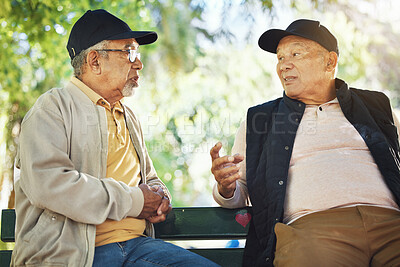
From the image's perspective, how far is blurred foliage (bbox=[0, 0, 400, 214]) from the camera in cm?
498

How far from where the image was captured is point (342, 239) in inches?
89.4

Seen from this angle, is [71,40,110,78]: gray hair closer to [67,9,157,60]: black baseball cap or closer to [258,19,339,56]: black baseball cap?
[67,9,157,60]: black baseball cap

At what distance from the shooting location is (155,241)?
244cm

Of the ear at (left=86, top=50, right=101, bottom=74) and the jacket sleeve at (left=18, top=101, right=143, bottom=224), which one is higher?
the ear at (left=86, top=50, right=101, bottom=74)

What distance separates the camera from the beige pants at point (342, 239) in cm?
221

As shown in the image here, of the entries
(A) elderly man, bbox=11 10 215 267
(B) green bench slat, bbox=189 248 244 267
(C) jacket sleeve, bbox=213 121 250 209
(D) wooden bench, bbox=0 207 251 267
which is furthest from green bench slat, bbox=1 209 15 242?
(C) jacket sleeve, bbox=213 121 250 209

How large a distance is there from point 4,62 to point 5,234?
3.22 metres

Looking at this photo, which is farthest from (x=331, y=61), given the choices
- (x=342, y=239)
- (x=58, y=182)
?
(x=58, y=182)

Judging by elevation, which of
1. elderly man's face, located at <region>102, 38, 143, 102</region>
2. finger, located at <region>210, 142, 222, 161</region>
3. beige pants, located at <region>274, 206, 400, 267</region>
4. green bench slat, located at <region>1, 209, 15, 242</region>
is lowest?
green bench slat, located at <region>1, 209, 15, 242</region>

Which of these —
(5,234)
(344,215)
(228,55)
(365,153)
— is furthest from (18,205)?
(228,55)

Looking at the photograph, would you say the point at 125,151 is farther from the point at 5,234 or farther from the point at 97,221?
the point at 5,234

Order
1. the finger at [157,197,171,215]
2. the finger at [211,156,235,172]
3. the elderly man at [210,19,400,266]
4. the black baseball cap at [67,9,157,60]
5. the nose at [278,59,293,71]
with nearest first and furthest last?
the elderly man at [210,19,400,266], the finger at [211,156,235,172], the finger at [157,197,171,215], the black baseball cap at [67,9,157,60], the nose at [278,59,293,71]

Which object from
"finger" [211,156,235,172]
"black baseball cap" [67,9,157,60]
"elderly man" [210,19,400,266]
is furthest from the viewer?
"black baseball cap" [67,9,157,60]

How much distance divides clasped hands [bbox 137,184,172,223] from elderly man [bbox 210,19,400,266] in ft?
1.07
